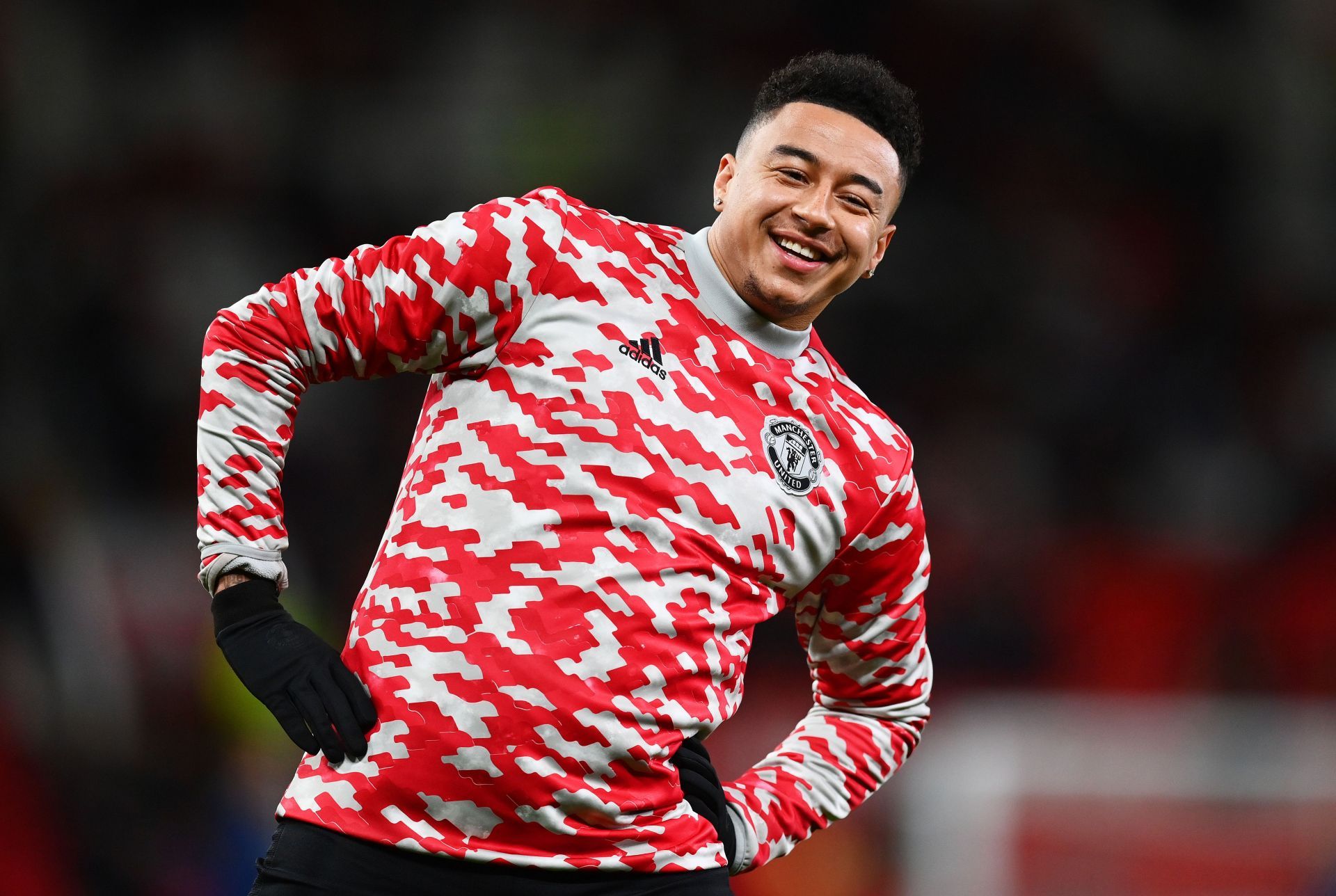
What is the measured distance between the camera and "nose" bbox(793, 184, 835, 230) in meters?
2.23

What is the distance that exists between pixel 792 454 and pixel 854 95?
535mm

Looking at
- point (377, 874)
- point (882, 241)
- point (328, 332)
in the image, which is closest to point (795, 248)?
point (882, 241)

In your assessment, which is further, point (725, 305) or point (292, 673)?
point (725, 305)

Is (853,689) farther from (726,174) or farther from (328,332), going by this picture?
(328,332)

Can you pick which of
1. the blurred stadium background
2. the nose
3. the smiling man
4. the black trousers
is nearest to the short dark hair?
the smiling man

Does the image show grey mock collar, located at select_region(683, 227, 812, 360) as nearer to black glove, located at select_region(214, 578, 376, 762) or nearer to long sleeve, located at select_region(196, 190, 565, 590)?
long sleeve, located at select_region(196, 190, 565, 590)

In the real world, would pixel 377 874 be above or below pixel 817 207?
below

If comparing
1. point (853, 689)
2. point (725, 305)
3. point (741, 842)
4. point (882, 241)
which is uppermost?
point (882, 241)

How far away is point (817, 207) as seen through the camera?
223cm

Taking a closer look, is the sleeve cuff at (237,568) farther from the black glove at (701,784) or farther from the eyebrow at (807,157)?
the eyebrow at (807,157)

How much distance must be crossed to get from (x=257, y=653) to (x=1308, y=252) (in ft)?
23.7

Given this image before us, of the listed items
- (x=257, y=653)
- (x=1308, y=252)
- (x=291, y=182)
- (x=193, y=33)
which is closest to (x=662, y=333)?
(x=257, y=653)

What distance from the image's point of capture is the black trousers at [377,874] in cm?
192


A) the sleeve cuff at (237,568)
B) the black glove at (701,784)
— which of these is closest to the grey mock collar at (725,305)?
the black glove at (701,784)
